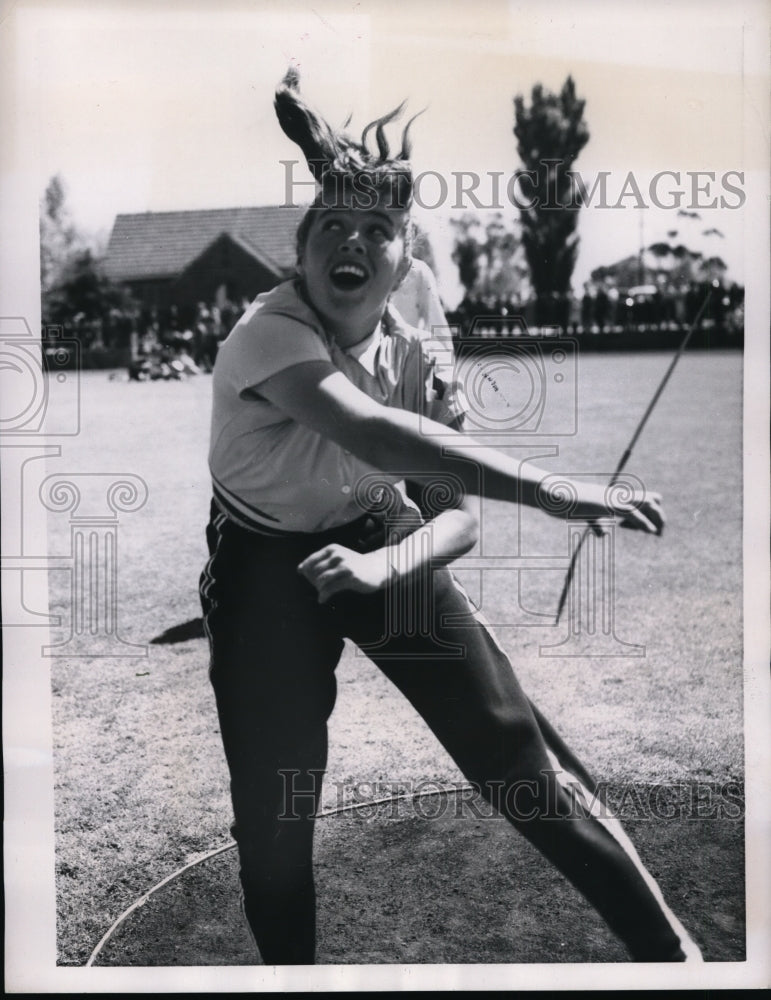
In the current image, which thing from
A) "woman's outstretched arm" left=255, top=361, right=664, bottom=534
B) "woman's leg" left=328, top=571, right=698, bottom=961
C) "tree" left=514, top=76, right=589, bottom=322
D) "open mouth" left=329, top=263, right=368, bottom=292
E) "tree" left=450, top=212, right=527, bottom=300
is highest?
"tree" left=514, top=76, right=589, bottom=322

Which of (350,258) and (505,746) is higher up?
(350,258)

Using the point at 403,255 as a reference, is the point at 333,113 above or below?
above

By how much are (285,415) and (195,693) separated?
843mm

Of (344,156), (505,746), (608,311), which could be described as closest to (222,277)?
(344,156)

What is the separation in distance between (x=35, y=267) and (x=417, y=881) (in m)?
2.02

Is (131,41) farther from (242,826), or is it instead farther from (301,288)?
(242,826)

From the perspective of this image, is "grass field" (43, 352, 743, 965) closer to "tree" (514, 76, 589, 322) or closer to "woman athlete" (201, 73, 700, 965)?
"woman athlete" (201, 73, 700, 965)

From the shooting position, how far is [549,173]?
3.51 meters

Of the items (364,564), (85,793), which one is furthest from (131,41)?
(85,793)

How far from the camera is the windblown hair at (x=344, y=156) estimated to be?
11.2ft

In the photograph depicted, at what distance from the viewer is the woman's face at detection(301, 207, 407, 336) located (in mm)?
3402

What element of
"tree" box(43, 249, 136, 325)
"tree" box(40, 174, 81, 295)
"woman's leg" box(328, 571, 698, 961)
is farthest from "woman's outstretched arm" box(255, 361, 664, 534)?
"tree" box(40, 174, 81, 295)

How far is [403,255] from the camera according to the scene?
3467 mm

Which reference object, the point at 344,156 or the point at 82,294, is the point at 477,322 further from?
the point at 82,294
